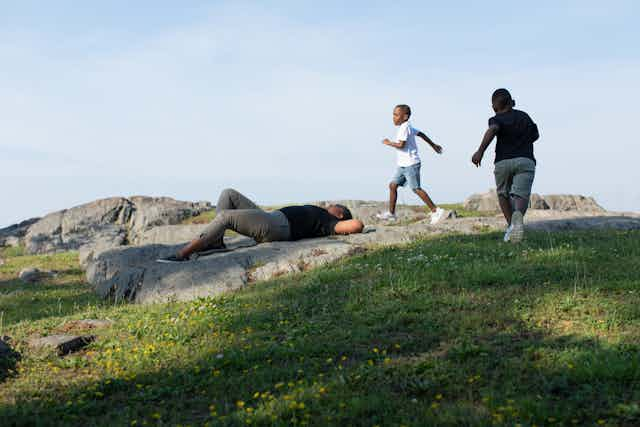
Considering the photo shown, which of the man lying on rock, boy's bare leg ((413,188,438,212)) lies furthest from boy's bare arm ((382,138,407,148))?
the man lying on rock

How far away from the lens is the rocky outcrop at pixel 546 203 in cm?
2742

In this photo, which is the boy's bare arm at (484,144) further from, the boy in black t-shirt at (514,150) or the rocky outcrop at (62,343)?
the rocky outcrop at (62,343)

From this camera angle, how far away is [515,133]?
1174cm

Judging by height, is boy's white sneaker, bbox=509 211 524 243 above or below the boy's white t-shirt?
below

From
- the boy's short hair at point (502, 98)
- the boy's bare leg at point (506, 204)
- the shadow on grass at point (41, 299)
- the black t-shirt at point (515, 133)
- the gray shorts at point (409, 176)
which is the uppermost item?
the boy's short hair at point (502, 98)

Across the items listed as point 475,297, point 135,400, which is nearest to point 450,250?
point 475,297

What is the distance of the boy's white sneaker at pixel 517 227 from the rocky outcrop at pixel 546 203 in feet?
50.3

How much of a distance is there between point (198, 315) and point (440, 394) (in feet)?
13.7

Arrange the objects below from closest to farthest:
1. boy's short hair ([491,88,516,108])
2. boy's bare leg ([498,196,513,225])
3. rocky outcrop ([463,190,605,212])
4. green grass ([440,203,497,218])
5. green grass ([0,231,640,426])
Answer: green grass ([0,231,640,426]) → boy's short hair ([491,88,516,108]) → boy's bare leg ([498,196,513,225]) → green grass ([440,203,497,218]) → rocky outcrop ([463,190,605,212])

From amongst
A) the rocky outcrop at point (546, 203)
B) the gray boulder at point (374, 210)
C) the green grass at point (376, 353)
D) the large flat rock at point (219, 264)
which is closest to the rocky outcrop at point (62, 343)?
the green grass at point (376, 353)

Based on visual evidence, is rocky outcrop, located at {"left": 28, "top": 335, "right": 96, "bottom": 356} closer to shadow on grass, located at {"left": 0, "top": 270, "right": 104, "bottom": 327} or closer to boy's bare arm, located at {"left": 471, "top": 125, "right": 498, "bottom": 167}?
shadow on grass, located at {"left": 0, "top": 270, "right": 104, "bottom": 327}

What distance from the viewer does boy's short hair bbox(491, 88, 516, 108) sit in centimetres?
1185

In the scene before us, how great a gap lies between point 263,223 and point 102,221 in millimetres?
18035

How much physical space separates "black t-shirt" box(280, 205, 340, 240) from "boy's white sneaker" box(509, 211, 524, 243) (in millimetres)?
3724
